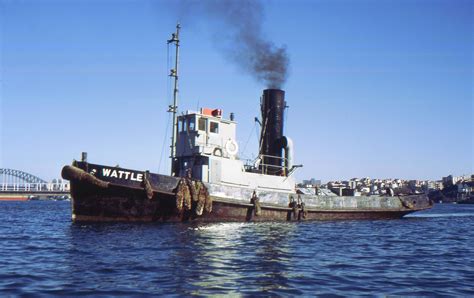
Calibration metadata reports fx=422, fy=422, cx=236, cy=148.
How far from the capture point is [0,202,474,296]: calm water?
7.75 meters

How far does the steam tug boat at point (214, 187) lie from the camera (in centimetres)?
1794

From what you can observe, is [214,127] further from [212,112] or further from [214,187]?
[214,187]

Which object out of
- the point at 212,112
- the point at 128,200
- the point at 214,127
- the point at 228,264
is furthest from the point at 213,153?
the point at 228,264

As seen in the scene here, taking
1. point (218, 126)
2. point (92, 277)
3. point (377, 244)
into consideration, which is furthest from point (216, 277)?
point (218, 126)

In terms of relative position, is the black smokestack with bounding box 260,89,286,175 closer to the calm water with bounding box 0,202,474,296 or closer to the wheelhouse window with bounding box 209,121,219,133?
the wheelhouse window with bounding box 209,121,219,133

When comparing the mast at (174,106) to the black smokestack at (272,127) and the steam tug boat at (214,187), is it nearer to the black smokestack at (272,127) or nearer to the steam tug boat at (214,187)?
the steam tug boat at (214,187)

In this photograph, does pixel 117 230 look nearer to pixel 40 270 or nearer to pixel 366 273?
pixel 40 270

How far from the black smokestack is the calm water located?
889cm

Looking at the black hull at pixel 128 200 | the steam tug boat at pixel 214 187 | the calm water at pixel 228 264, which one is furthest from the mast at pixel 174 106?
the calm water at pixel 228 264

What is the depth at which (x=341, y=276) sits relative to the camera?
8930 mm

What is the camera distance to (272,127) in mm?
24938

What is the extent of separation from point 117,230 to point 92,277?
764cm

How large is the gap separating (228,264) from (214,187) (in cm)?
951

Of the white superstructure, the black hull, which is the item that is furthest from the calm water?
the white superstructure
